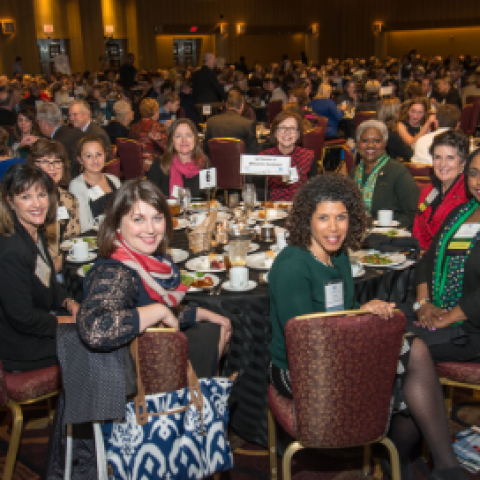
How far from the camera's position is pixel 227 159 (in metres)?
5.75

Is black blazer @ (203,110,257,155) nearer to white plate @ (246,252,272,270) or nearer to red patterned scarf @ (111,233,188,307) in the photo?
white plate @ (246,252,272,270)

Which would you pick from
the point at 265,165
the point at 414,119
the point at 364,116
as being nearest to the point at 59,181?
the point at 265,165

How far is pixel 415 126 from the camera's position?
6410 millimetres

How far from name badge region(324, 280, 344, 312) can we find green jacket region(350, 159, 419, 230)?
1779 millimetres

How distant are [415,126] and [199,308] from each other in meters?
4.93

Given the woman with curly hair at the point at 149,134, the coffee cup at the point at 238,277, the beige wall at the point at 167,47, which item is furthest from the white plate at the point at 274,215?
the beige wall at the point at 167,47

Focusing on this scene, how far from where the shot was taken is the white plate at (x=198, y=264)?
2.69m

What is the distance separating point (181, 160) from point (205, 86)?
6.01m

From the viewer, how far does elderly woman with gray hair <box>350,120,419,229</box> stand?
3.74 meters

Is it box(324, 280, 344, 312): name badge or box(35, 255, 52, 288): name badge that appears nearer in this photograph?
box(324, 280, 344, 312): name badge

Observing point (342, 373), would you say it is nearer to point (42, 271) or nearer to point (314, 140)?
point (42, 271)

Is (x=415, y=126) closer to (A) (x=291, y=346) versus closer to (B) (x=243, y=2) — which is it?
(A) (x=291, y=346)

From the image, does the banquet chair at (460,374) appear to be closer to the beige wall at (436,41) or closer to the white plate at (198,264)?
the white plate at (198,264)

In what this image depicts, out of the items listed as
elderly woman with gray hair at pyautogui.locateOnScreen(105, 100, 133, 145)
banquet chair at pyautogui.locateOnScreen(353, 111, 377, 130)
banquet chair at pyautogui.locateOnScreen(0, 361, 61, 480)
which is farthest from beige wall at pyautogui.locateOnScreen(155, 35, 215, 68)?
banquet chair at pyautogui.locateOnScreen(0, 361, 61, 480)
